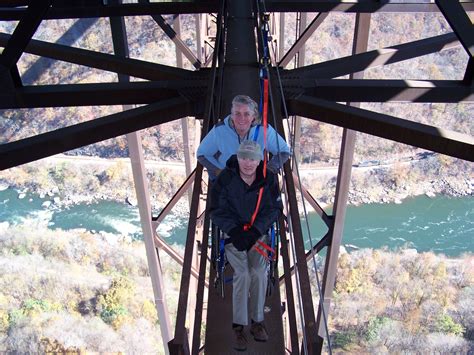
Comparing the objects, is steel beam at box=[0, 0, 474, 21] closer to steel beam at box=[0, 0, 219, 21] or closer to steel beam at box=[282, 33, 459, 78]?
steel beam at box=[0, 0, 219, 21]

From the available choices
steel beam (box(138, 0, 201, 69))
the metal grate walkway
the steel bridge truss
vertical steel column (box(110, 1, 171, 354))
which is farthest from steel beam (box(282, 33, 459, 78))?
steel beam (box(138, 0, 201, 69))

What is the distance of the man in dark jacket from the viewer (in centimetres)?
306

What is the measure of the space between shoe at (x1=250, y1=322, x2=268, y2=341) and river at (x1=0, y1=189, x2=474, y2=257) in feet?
125

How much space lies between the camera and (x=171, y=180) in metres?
50.1

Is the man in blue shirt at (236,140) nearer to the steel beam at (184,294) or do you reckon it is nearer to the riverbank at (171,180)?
the steel beam at (184,294)

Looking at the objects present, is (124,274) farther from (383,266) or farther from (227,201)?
(227,201)

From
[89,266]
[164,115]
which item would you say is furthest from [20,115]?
[164,115]

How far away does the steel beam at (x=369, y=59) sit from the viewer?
5.73m

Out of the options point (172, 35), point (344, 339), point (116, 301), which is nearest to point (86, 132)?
point (172, 35)

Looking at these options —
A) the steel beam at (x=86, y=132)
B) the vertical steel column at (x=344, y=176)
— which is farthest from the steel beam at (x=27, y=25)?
the vertical steel column at (x=344, y=176)

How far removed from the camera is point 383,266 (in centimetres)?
3931

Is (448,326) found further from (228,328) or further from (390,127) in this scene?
(228,328)

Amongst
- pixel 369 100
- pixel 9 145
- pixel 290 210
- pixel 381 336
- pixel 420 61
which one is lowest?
pixel 290 210

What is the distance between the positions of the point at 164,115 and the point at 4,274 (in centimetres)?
3733
